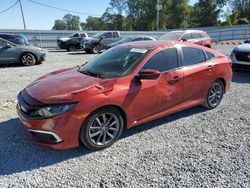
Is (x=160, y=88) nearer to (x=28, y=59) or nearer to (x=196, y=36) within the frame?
(x=28, y=59)

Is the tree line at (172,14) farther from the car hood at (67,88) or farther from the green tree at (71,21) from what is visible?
the car hood at (67,88)

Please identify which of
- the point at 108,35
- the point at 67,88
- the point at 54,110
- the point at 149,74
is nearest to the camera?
the point at 54,110

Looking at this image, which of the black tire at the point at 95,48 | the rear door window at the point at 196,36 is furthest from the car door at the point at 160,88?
the black tire at the point at 95,48

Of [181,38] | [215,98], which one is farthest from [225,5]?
[215,98]

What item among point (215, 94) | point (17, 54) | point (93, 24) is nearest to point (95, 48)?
point (17, 54)

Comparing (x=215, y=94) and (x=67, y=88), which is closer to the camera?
(x=67, y=88)

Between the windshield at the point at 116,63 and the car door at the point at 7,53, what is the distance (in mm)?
7683

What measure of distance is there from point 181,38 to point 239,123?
8189mm

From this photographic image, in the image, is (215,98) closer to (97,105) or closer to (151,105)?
(151,105)

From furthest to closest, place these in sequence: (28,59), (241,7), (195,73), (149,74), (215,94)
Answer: (241,7) → (28,59) → (215,94) → (195,73) → (149,74)

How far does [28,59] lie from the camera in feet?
37.0

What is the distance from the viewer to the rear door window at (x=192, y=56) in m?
4.66

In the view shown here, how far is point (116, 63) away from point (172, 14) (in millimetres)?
66296

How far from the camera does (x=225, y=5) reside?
57.5 meters
